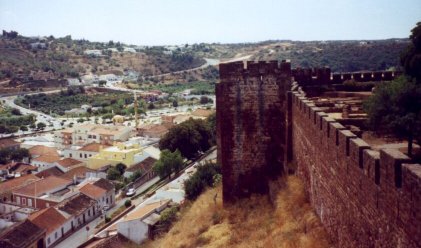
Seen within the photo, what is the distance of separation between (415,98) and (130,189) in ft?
116

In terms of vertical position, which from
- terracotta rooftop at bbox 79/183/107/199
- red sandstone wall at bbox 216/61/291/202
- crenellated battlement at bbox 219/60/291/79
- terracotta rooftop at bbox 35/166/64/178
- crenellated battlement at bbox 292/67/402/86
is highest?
crenellated battlement at bbox 219/60/291/79

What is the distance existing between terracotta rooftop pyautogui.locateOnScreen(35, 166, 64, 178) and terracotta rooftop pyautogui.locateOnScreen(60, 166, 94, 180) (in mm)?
1752

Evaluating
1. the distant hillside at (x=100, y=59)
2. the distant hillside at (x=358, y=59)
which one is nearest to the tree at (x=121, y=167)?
the distant hillside at (x=358, y=59)

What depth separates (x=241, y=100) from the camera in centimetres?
1497

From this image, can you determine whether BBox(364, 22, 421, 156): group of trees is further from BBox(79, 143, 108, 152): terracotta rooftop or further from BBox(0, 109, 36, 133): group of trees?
BBox(0, 109, 36, 133): group of trees

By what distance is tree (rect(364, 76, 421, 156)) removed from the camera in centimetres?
1307

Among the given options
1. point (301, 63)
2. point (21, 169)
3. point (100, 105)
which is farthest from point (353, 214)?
point (100, 105)

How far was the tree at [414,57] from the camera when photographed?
15.1 metres

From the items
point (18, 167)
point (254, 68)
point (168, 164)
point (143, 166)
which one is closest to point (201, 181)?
point (254, 68)

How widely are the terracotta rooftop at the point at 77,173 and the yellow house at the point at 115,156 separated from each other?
8.59ft

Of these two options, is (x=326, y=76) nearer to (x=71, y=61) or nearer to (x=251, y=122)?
(x=251, y=122)

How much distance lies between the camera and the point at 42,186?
4434cm

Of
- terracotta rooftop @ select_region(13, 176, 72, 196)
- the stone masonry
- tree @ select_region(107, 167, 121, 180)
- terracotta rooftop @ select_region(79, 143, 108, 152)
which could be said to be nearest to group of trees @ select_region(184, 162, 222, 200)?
the stone masonry

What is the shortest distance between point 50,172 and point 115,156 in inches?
297
